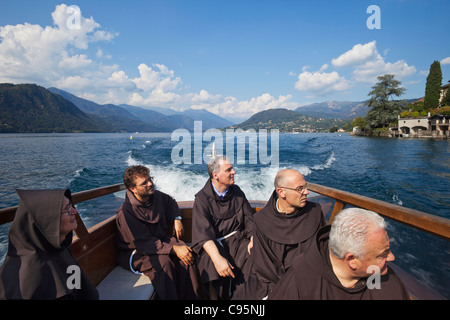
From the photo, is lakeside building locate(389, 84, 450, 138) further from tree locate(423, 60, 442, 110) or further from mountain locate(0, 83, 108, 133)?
mountain locate(0, 83, 108, 133)

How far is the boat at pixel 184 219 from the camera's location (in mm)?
1383

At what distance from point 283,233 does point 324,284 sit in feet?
2.10

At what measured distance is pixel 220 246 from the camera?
7.57 feet

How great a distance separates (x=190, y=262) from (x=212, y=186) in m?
0.81

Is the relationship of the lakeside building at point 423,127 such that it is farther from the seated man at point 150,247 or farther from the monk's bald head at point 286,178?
the seated man at point 150,247

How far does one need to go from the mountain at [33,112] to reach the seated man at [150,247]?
420 ft

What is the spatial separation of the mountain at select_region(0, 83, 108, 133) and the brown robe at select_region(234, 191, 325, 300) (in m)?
129

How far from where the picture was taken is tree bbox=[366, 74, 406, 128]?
178 ft

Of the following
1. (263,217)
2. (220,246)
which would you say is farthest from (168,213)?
(263,217)

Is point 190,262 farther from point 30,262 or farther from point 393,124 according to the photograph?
point 393,124

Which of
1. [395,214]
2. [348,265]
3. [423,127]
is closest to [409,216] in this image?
[395,214]

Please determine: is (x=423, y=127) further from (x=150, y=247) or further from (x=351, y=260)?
(x=150, y=247)
